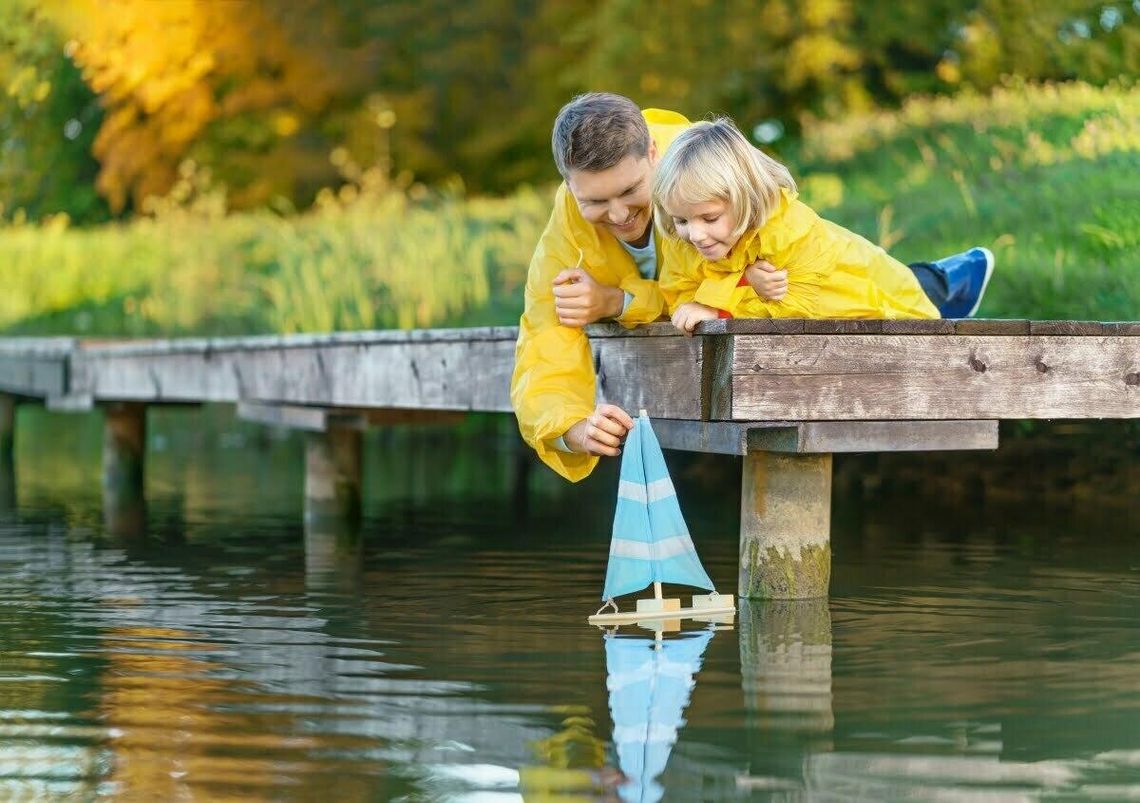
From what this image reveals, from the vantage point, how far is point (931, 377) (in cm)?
516

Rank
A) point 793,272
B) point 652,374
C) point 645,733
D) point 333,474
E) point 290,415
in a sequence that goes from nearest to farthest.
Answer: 1. point 645,733
2. point 793,272
3. point 652,374
4. point 290,415
5. point 333,474

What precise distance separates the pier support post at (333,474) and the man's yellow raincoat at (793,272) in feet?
12.7

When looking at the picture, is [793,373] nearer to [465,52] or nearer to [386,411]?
[386,411]

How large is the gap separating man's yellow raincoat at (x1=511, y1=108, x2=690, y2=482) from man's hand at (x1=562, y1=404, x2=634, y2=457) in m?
0.15

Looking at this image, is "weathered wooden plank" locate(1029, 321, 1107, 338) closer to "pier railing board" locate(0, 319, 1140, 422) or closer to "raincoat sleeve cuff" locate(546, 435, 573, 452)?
"pier railing board" locate(0, 319, 1140, 422)

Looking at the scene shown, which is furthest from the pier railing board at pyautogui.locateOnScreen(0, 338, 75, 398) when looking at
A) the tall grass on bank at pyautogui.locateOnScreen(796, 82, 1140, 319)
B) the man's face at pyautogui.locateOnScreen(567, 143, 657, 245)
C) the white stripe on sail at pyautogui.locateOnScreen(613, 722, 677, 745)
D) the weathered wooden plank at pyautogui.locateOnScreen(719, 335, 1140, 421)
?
the white stripe on sail at pyautogui.locateOnScreen(613, 722, 677, 745)

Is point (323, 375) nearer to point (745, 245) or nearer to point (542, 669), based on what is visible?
point (745, 245)

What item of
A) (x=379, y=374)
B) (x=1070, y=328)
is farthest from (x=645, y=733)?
(x=379, y=374)

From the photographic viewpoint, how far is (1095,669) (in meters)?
4.70

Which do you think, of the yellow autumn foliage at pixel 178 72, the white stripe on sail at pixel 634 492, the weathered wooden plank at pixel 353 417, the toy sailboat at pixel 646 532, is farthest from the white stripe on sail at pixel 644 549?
the yellow autumn foliage at pixel 178 72

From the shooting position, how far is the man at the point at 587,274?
201 inches

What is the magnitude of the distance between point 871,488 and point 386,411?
2688 millimetres

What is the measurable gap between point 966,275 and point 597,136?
2.01 metres

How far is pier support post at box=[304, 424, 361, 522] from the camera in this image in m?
9.01
